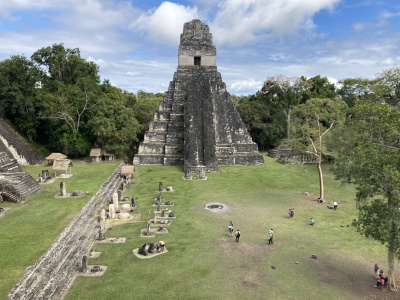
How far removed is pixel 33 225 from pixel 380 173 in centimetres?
1375

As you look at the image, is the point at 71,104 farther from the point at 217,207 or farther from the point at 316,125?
the point at 316,125

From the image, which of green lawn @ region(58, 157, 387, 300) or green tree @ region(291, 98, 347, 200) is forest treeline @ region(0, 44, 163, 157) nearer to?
green lawn @ region(58, 157, 387, 300)

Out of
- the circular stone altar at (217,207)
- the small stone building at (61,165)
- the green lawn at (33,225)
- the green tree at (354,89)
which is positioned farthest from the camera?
the green tree at (354,89)

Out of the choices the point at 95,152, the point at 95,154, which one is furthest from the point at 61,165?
the point at 95,152

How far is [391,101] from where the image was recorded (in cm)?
3594

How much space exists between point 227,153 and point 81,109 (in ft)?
52.4

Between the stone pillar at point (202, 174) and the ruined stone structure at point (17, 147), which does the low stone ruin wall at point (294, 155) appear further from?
the ruined stone structure at point (17, 147)

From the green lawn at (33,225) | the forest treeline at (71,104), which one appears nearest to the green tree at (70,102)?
the forest treeline at (71,104)

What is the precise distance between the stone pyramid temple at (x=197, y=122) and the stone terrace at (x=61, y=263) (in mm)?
12146

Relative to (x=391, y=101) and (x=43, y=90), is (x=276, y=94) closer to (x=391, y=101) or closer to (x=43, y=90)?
(x=391, y=101)

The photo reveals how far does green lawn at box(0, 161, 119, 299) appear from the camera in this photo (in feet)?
33.0

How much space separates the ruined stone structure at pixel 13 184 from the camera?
16.4 metres

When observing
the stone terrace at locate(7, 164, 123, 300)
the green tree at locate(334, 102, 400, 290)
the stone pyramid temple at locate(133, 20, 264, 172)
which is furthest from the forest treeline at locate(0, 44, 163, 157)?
the green tree at locate(334, 102, 400, 290)

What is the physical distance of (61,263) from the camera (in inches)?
431
